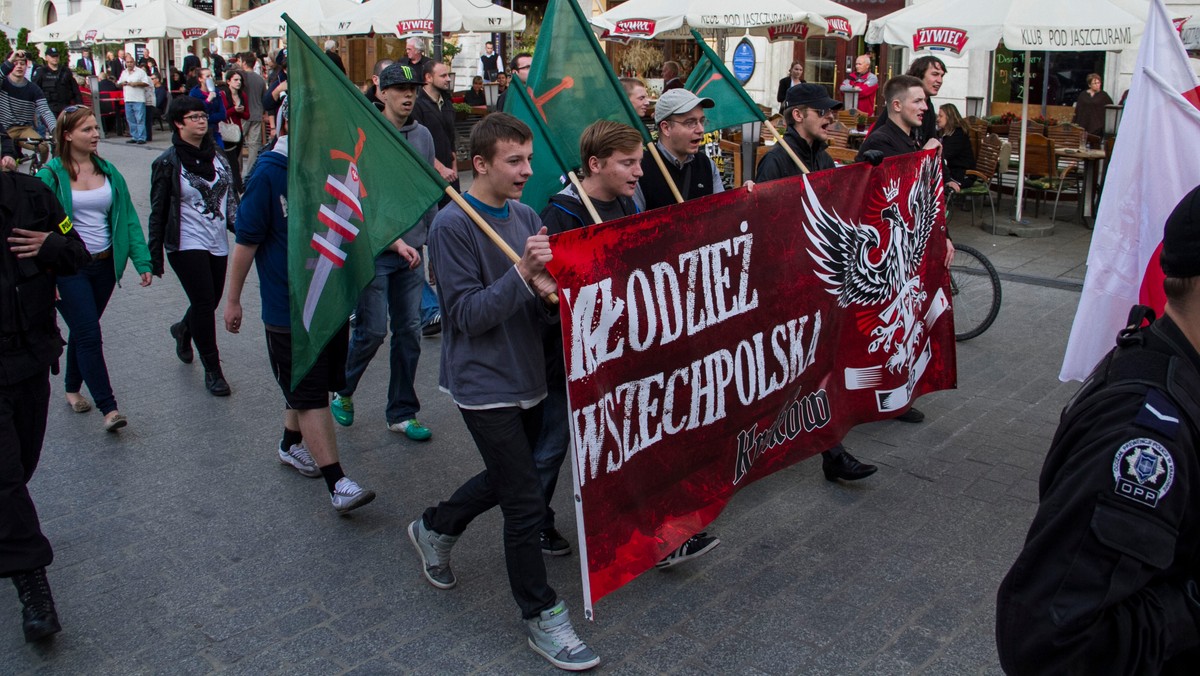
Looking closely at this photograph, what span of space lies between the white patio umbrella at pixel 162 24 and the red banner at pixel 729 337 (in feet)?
68.3

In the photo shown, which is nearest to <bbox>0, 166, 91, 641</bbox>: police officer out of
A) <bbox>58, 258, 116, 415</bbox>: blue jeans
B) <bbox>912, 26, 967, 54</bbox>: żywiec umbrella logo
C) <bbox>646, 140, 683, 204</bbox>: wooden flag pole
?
<bbox>58, 258, 116, 415</bbox>: blue jeans

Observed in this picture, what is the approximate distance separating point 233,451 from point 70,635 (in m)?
1.95

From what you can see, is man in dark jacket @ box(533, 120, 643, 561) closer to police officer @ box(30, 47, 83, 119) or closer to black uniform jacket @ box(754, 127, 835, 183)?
black uniform jacket @ box(754, 127, 835, 183)

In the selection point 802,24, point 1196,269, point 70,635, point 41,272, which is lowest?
point 70,635

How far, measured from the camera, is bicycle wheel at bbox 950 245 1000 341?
7684 mm

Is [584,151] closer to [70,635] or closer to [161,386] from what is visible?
[70,635]

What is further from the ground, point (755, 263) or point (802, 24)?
point (802, 24)

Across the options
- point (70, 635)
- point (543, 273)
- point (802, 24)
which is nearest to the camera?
point (543, 273)

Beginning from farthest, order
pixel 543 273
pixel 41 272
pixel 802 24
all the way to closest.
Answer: pixel 802 24
pixel 41 272
pixel 543 273

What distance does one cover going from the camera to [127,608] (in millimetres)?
4125

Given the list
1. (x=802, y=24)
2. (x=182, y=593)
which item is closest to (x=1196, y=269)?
(x=182, y=593)

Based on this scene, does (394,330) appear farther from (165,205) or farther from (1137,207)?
(1137,207)

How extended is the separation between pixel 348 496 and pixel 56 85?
17850 millimetres

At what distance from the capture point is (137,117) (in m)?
24.1
